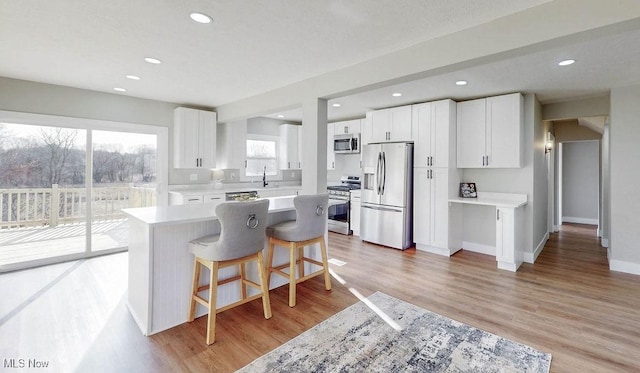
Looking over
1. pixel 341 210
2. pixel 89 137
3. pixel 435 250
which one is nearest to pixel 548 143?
pixel 435 250

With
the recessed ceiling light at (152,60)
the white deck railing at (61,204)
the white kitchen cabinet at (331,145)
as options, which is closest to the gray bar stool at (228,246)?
the recessed ceiling light at (152,60)

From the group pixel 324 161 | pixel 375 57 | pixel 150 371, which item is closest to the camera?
pixel 150 371

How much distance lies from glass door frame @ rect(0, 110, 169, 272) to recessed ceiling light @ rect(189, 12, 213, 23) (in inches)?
124

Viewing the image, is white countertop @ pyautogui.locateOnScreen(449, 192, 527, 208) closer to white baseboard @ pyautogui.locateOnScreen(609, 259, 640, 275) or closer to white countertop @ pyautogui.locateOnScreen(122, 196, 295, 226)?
white baseboard @ pyautogui.locateOnScreen(609, 259, 640, 275)

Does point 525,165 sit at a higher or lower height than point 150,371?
higher

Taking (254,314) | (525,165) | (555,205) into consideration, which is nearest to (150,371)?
(254,314)

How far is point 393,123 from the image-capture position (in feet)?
16.6

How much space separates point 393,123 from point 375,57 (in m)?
2.29

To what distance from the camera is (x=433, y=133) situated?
462 centimetres

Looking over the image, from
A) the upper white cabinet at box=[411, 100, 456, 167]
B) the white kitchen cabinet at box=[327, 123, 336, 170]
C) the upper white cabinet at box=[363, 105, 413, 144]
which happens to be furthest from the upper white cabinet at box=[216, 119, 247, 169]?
the upper white cabinet at box=[411, 100, 456, 167]

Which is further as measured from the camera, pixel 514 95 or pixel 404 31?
pixel 514 95

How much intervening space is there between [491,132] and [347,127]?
103 inches

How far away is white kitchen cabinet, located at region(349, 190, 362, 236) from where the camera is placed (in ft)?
18.5

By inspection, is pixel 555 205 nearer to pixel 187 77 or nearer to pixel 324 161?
pixel 324 161
